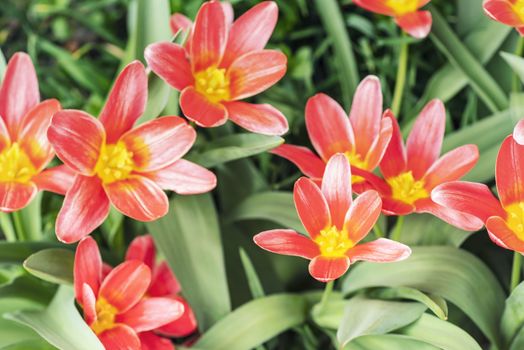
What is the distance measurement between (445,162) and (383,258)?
6.8 inches

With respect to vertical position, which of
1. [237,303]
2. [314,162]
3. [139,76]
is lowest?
[237,303]

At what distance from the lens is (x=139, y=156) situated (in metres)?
0.85

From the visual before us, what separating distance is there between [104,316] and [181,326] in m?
0.10

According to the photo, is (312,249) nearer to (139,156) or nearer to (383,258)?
(383,258)

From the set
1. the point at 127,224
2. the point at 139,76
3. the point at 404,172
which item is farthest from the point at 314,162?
the point at 127,224

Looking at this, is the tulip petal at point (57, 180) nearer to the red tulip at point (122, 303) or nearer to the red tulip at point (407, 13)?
the red tulip at point (122, 303)

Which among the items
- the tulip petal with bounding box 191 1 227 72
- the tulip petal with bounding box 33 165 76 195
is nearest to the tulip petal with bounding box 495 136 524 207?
the tulip petal with bounding box 191 1 227 72

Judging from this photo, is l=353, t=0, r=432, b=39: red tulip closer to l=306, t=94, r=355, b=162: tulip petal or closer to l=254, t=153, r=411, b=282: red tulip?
l=306, t=94, r=355, b=162: tulip petal

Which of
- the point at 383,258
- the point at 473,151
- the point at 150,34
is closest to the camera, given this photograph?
the point at 383,258

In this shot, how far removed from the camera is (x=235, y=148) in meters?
0.86

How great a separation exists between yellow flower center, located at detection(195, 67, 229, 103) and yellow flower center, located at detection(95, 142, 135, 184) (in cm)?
11

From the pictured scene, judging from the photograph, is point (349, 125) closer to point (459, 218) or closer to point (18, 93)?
point (459, 218)

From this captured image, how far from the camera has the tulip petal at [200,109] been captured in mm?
807

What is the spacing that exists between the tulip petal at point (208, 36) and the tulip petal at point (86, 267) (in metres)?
0.22
